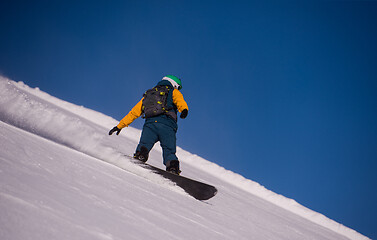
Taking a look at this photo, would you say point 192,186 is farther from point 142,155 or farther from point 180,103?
point 180,103

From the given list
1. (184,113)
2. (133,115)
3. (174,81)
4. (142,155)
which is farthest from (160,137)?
(174,81)

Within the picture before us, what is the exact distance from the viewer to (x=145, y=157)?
4.14 m

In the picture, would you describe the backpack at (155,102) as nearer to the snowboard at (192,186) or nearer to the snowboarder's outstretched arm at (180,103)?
the snowboarder's outstretched arm at (180,103)

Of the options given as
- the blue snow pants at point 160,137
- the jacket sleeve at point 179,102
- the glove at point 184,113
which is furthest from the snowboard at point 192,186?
the jacket sleeve at point 179,102

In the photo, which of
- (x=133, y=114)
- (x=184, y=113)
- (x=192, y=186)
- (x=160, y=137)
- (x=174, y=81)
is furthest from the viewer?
(x=174, y=81)

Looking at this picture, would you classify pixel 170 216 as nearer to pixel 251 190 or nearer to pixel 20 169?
pixel 20 169

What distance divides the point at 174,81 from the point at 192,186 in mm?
2310

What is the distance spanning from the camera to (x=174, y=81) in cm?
523

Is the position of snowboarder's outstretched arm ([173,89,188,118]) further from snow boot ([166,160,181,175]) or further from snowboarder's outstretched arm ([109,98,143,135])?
snow boot ([166,160,181,175])

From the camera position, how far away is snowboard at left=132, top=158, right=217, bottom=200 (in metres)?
3.56

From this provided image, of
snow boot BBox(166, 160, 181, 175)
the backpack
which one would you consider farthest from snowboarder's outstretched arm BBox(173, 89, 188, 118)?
snow boot BBox(166, 160, 181, 175)

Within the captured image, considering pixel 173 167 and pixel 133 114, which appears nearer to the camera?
pixel 173 167

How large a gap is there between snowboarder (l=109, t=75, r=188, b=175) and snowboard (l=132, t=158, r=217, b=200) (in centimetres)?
31

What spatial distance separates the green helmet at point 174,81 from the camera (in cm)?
520
